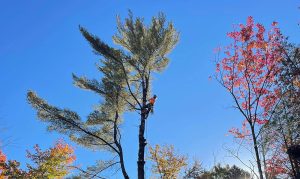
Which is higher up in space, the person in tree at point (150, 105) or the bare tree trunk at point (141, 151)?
the person in tree at point (150, 105)

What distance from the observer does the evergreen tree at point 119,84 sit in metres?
13.6

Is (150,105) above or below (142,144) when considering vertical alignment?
above

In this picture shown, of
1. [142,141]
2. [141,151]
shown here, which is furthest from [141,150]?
[142,141]

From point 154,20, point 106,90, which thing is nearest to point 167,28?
point 154,20

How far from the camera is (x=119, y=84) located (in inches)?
583

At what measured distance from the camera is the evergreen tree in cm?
1365

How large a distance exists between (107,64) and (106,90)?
1.41 m

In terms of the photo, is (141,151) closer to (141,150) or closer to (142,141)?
(141,150)

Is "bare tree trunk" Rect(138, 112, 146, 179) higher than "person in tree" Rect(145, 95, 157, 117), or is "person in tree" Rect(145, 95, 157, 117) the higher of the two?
"person in tree" Rect(145, 95, 157, 117)

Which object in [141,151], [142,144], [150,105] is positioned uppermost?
[150,105]

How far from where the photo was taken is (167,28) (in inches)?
622

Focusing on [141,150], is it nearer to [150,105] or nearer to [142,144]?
[142,144]

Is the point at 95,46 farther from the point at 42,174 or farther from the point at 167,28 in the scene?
the point at 42,174

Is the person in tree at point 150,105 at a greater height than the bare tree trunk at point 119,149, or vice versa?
the person in tree at point 150,105
